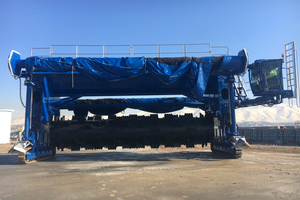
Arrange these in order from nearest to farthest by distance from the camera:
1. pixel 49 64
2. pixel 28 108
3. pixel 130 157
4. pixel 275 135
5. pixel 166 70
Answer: pixel 166 70 → pixel 49 64 → pixel 28 108 → pixel 130 157 → pixel 275 135

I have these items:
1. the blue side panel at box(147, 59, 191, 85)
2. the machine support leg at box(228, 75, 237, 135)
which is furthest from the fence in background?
the blue side panel at box(147, 59, 191, 85)

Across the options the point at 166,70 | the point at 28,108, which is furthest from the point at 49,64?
the point at 166,70

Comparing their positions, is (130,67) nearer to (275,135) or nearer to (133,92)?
(133,92)

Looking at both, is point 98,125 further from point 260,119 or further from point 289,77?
point 260,119

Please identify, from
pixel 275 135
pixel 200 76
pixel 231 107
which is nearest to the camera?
pixel 200 76

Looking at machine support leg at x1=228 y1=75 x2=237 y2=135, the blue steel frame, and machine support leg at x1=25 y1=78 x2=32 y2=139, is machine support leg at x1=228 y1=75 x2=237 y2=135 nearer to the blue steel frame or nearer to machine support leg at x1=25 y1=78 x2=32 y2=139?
the blue steel frame

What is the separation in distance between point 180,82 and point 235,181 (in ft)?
26.7

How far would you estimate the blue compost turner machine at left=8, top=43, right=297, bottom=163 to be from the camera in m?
12.5

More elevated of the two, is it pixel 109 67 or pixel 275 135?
pixel 109 67

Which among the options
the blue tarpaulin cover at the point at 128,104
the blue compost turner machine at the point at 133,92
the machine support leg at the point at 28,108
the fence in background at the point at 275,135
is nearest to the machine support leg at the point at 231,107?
the blue compost turner machine at the point at 133,92

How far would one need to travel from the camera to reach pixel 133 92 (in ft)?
53.4

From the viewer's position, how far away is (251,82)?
1594 centimetres

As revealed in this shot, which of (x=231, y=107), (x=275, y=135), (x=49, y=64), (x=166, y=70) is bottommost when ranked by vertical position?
(x=275, y=135)

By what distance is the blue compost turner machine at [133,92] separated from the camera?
12461 millimetres
